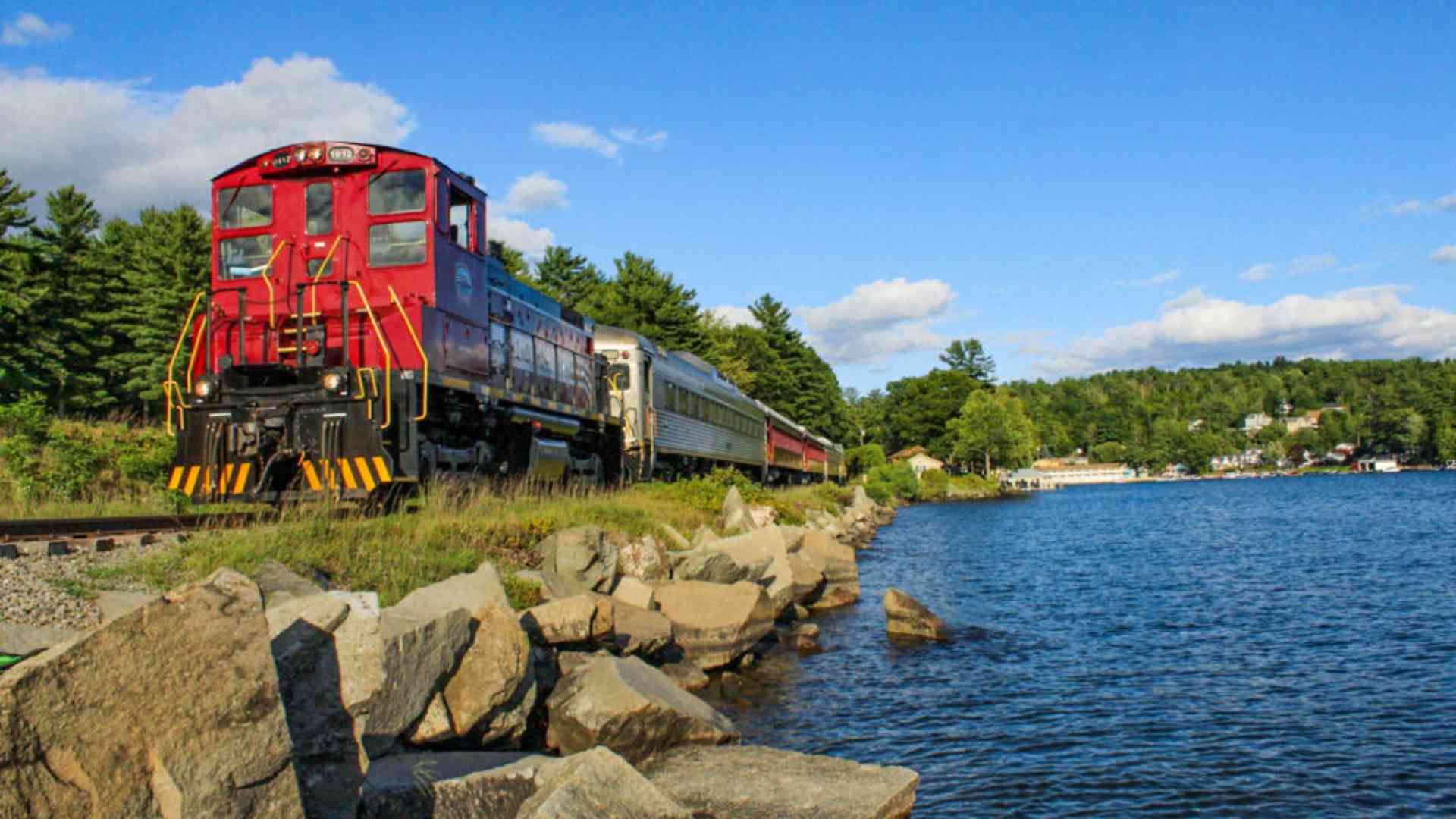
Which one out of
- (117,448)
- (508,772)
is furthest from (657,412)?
(508,772)

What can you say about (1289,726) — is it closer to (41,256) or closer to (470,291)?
(470,291)

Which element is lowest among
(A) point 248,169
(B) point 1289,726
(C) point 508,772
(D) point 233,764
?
(B) point 1289,726

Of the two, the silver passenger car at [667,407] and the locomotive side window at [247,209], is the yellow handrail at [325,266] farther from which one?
the silver passenger car at [667,407]

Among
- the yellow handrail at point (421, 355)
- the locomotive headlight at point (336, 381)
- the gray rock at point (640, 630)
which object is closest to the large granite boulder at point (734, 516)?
the yellow handrail at point (421, 355)

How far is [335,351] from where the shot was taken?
1381 centimetres

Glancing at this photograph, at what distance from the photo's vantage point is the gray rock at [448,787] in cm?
548

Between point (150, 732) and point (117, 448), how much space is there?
16.1 meters

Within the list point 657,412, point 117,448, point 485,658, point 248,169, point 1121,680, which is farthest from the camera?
point 657,412

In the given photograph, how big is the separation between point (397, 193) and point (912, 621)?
9.86 meters

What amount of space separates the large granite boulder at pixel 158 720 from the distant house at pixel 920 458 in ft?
338

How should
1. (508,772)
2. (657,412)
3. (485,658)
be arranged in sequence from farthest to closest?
(657,412), (485,658), (508,772)

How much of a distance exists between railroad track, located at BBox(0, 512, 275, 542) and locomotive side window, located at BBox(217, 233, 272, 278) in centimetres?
374

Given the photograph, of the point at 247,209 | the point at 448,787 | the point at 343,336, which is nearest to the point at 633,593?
the point at 343,336

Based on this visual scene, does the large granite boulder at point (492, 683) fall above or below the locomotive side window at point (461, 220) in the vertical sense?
below
